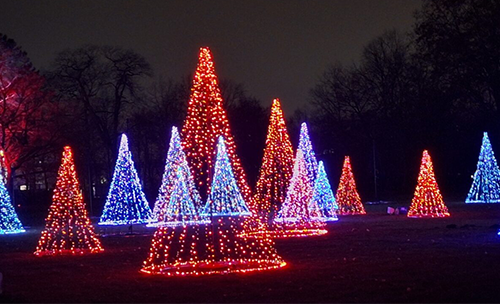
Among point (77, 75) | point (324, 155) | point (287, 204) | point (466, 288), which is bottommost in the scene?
point (466, 288)

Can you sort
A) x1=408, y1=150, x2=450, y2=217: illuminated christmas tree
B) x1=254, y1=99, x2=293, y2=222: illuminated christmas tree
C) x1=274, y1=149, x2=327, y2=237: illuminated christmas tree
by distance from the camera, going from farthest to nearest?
x1=408, y1=150, x2=450, y2=217: illuminated christmas tree
x1=254, y1=99, x2=293, y2=222: illuminated christmas tree
x1=274, y1=149, x2=327, y2=237: illuminated christmas tree

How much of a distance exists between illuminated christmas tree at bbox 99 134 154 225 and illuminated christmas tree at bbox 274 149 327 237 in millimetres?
13590

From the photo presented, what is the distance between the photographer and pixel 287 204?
32.8 metres

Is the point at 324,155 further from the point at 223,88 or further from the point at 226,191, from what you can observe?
the point at 226,191

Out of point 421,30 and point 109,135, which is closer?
point 421,30

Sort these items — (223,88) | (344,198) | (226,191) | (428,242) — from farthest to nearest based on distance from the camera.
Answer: (223,88), (344,198), (226,191), (428,242)

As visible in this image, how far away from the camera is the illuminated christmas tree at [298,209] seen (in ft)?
105

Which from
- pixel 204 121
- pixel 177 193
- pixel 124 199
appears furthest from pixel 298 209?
pixel 124 199

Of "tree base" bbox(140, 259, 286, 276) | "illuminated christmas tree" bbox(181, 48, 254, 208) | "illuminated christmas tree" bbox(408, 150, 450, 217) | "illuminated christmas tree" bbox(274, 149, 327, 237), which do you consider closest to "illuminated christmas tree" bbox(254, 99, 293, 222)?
"illuminated christmas tree" bbox(274, 149, 327, 237)

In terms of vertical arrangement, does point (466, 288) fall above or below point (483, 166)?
below

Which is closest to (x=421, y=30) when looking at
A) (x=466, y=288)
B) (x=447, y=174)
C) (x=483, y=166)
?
(x=483, y=166)

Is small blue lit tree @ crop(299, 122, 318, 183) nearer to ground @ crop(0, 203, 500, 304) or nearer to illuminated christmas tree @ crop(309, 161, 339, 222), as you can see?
illuminated christmas tree @ crop(309, 161, 339, 222)

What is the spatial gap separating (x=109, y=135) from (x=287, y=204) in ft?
120

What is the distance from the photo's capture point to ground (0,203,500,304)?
46.2ft
